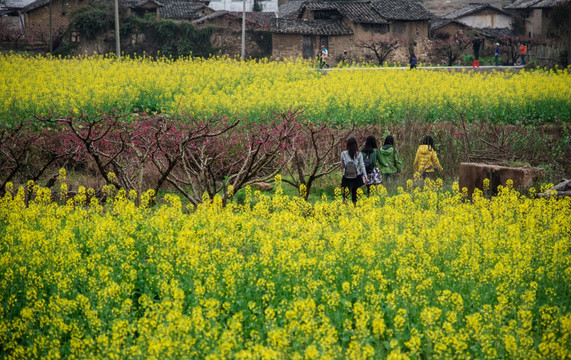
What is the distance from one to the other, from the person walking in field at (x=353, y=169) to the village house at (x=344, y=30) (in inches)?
1022

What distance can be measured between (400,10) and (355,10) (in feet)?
11.1

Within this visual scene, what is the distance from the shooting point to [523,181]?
11.2 meters

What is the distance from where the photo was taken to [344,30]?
121 ft

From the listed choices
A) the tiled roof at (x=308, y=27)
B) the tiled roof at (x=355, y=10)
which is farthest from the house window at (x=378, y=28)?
the tiled roof at (x=308, y=27)

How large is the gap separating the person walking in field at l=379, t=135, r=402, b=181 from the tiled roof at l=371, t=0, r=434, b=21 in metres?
27.3

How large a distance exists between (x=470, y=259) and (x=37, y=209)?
5735 mm

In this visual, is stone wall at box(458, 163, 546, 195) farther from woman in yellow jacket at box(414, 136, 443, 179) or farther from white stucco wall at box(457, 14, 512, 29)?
white stucco wall at box(457, 14, 512, 29)

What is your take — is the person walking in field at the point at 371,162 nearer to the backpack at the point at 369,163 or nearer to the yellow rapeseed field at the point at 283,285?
the backpack at the point at 369,163

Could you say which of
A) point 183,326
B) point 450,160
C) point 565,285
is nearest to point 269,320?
point 183,326

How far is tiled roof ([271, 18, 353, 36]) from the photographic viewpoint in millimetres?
36312

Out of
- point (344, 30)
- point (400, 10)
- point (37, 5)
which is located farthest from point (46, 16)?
point (400, 10)

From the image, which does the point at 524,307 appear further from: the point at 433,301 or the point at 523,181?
the point at 523,181

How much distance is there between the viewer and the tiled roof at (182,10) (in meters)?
43.1

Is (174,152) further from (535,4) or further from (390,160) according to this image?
(535,4)
